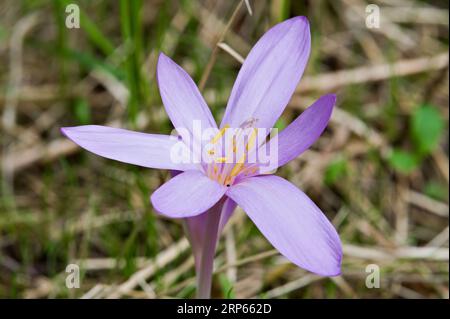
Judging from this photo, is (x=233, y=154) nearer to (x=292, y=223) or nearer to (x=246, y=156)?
(x=246, y=156)

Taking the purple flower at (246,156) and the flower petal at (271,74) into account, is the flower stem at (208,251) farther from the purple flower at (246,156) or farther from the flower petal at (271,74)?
the flower petal at (271,74)

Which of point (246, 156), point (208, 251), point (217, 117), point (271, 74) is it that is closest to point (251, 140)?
point (246, 156)

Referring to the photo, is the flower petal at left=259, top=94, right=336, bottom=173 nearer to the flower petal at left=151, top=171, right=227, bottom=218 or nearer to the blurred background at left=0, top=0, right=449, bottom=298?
the flower petal at left=151, top=171, right=227, bottom=218

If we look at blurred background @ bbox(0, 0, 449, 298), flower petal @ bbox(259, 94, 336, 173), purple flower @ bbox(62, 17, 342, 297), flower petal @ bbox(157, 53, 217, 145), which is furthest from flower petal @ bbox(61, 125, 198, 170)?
blurred background @ bbox(0, 0, 449, 298)

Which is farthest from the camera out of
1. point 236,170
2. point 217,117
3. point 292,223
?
point 217,117
